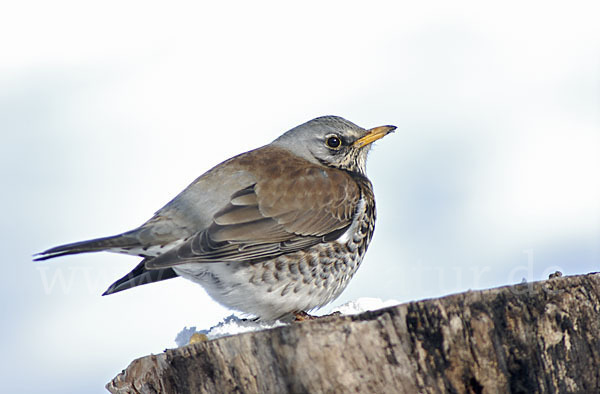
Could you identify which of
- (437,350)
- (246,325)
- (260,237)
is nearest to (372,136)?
(260,237)

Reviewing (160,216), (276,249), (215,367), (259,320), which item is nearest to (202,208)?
(160,216)

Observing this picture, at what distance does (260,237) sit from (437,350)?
93.0 inches

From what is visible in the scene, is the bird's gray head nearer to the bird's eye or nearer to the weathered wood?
the bird's eye

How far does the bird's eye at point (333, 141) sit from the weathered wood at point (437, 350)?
3.57 m

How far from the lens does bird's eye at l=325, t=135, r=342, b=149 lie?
7.41 metres

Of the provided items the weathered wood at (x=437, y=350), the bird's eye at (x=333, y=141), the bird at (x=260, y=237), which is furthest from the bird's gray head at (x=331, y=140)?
the weathered wood at (x=437, y=350)

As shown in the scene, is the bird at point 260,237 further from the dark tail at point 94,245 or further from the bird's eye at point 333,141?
the bird's eye at point 333,141

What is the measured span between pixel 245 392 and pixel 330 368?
627mm

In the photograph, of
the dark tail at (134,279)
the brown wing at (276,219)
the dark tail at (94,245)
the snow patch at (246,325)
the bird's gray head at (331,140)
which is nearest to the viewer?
the dark tail at (94,245)

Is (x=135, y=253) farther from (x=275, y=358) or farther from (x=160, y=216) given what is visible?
(x=275, y=358)

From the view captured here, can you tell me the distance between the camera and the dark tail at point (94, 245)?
501 cm

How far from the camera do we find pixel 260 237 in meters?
5.89

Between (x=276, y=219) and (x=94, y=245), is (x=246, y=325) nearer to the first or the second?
(x=276, y=219)

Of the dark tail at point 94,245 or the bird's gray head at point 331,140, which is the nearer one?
the dark tail at point 94,245
